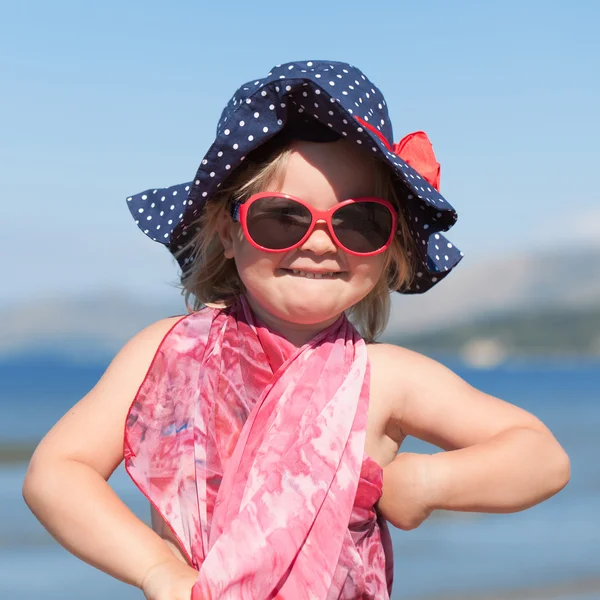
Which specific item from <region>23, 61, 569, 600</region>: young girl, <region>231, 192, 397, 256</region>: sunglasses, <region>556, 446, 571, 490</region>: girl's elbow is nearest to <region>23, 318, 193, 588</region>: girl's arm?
<region>23, 61, 569, 600</region>: young girl

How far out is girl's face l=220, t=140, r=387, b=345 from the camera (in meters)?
2.33

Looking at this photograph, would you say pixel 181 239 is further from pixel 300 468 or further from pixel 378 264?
pixel 300 468

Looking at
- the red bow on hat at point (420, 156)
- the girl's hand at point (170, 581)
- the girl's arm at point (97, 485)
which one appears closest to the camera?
the girl's hand at point (170, 581)

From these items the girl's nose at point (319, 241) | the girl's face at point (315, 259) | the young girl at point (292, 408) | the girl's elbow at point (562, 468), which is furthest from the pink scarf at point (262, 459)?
the girl's elbow at point (562, 468)

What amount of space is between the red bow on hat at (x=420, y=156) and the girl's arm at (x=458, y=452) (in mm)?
432

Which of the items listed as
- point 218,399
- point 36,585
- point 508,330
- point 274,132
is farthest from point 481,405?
point 508,330

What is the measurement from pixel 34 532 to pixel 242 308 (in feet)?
14.8

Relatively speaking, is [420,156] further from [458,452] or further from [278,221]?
[458,452]

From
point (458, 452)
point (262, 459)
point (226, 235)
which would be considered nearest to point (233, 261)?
Answer: point (226, 235)

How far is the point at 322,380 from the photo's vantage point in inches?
94.0

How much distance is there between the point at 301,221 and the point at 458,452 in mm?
610

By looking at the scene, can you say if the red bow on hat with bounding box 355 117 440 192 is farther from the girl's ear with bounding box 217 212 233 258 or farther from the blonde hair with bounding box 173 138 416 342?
the girl's ear with bounding box 217 212 233 258

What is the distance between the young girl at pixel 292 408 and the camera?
219cm

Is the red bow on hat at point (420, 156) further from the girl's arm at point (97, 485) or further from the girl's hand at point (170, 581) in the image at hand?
the girl's hand at point (170, 581)
